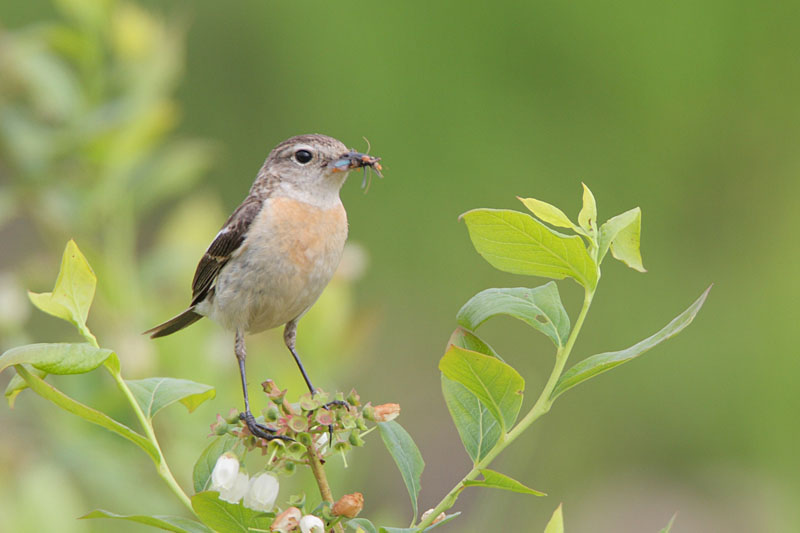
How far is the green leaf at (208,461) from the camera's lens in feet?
4.10

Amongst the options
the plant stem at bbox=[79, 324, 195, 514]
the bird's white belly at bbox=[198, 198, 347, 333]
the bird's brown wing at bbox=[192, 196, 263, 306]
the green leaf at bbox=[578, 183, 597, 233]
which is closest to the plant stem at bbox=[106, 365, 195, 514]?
the plant stem at bbox=[79, 324, 195, 514]

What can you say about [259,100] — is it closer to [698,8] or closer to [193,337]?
[698,8]

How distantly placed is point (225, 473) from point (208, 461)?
0.08 metres

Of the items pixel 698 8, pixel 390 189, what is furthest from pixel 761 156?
pixel 390 189

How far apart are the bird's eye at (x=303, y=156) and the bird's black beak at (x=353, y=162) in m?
0.06

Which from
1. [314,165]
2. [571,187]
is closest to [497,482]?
[314,165]

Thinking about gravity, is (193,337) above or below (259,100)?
below

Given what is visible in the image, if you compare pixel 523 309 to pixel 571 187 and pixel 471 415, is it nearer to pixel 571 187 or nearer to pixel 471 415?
pixel 471 415

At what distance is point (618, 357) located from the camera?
1.03 meters

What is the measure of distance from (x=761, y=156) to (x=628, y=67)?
1012mm

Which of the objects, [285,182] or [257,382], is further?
[257,382]

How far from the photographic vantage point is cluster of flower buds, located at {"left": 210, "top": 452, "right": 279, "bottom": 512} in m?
1.18

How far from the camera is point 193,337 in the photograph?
8.14 feet

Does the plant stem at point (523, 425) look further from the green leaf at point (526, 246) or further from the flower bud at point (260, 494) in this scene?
the flower bud at point (260, 494)
